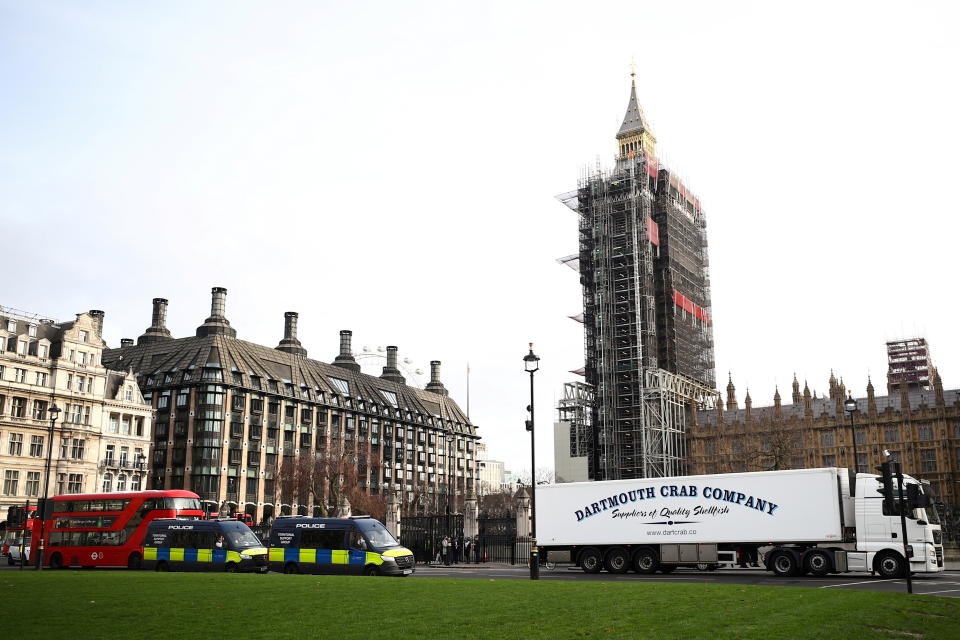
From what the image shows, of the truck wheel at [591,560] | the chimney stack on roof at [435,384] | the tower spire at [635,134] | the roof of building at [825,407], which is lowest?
the truck wheel at [591,560]

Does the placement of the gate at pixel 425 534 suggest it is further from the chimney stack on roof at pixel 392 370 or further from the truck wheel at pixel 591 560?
the chimney stack on roof at pixel 392 370

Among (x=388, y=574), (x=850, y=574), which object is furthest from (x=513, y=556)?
(x=850, y=574)

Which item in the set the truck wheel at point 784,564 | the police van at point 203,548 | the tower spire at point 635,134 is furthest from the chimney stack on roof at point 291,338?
the truck wheel at point 784,564

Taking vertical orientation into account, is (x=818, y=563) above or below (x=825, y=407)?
below

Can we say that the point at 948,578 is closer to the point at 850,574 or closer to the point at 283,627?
the point at 850,574

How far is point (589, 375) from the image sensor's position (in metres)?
97.2

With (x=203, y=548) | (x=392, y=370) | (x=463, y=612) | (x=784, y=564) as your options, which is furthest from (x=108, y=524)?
(x=392, y=370)

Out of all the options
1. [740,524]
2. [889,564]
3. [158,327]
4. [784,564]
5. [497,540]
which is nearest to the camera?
[889,564]

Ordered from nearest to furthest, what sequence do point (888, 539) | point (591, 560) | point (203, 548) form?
point (888, 539) → point (591, 560) → point (203, 548)

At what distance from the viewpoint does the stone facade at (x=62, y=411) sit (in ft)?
243

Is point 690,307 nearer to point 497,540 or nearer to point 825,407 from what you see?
point 825,407

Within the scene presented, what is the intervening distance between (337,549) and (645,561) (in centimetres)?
1271

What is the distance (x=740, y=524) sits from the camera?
111 ft

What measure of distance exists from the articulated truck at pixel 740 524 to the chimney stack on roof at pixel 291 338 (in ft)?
292
